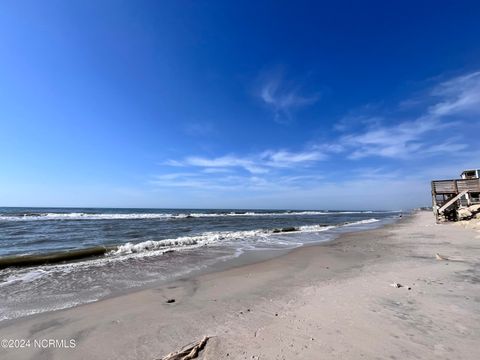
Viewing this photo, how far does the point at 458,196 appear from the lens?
63.5 ft

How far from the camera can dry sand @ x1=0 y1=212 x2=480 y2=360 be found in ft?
10.3

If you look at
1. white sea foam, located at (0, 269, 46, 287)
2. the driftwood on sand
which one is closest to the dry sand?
the driftwood on sand

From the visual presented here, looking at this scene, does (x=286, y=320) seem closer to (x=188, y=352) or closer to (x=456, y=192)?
(x=188, y=352)

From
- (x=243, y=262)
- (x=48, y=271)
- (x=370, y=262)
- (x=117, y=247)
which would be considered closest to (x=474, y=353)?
(x=370, y=262)

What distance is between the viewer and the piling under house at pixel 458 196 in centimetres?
1892

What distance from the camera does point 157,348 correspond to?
3314 mm

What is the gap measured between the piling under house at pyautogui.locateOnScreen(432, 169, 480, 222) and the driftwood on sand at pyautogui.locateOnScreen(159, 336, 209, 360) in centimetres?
2291

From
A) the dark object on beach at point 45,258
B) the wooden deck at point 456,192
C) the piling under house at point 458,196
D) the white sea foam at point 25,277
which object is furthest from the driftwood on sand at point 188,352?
the wooden deck at point 456,192

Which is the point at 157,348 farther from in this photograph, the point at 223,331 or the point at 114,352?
the point at 223,331

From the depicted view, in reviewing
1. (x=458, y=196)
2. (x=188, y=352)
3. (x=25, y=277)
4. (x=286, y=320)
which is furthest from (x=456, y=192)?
(x=25, y=277)

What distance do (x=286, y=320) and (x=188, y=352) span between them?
1571mm

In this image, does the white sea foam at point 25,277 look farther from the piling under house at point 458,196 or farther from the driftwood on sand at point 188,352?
the piling under house at point 458,196

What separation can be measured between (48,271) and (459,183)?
25890 mm

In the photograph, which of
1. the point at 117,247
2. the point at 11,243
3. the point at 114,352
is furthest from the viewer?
the point at 11,243
